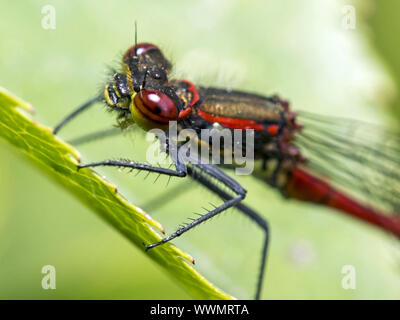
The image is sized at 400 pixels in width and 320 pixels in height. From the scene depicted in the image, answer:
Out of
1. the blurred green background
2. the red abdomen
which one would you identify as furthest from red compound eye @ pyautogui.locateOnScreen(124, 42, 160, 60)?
the red abdomen

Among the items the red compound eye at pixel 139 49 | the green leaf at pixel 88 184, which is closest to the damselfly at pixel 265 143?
the red compound eye at pixel 139 49

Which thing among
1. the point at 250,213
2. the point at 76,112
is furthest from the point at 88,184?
the point at 250,213

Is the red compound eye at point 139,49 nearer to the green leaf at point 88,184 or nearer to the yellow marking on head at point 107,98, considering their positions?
the yellow marking on head at point 107,98

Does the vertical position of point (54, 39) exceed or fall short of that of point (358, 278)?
it exceeds it

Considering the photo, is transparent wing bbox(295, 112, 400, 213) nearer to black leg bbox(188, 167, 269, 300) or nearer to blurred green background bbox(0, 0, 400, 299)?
blurred green background bbox(0, 0, 400, 299)

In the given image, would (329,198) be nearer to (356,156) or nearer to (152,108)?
(356,156)
